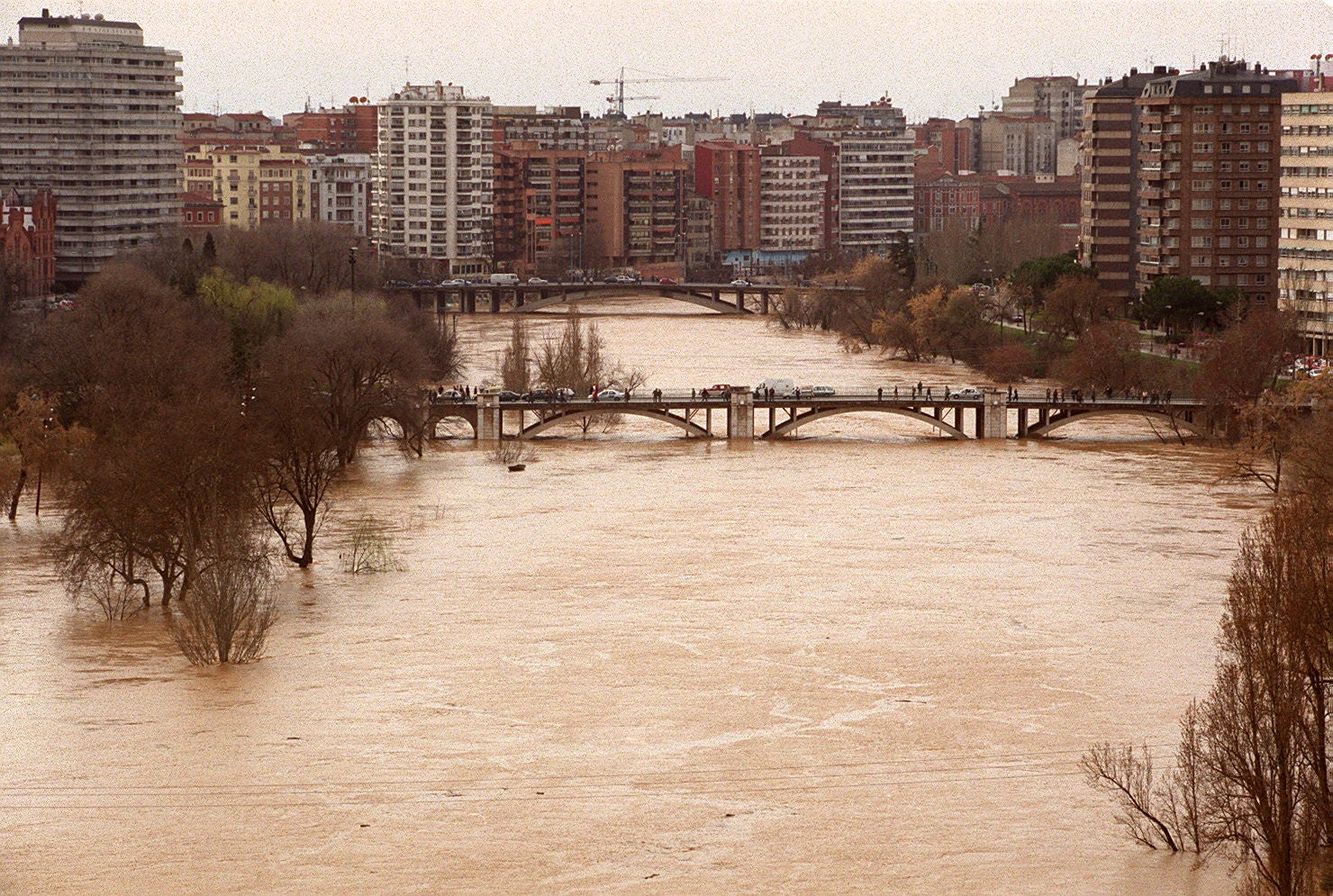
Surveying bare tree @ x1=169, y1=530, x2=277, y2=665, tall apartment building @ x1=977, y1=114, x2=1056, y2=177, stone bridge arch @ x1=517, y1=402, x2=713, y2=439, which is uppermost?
tall apartment building @ x1=977, y1=114, x2=1056, y2=177

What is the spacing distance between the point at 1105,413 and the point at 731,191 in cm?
7366

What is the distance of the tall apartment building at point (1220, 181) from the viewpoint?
66500 mm

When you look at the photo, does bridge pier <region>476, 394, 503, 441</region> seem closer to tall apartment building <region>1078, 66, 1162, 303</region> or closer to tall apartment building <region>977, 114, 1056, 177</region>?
tall apartment building <region>1078, 66, 1162, 303</region>

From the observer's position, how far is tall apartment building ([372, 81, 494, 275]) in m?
107

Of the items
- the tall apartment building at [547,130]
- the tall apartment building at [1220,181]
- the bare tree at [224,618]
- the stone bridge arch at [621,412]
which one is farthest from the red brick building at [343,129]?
the bare tree at [224,618]

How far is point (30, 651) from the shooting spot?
27.3m

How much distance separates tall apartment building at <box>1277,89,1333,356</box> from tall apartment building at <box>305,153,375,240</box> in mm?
60543

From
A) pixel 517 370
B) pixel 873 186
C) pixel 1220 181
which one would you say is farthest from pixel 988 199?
pixel 517 370

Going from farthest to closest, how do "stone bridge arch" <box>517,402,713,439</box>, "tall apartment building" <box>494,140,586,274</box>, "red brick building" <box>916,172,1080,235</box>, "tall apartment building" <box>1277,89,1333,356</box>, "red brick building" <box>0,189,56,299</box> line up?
"red brick building" <box>916,172,1080,235</box>, "tall apartment building" <box>494,140,586,274</box>, "red brick building" <box>0,189,56,299</box>, "tall apartment building" <box>1277,89,1333,356</box>, "stone bridge arch" <box>517,402,713,439</box>

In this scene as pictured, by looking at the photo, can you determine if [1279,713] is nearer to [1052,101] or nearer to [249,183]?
[249,183]

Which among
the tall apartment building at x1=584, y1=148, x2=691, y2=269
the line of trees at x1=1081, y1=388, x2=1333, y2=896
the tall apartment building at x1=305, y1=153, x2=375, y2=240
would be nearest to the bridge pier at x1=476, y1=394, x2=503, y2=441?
the line of trees at x1=1081, y1=388, x2=1333, y2=896

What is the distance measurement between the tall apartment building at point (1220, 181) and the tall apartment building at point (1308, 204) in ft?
18.7

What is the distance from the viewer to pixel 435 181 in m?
107

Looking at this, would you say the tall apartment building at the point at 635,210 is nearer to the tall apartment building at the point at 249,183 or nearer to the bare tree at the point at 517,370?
the tall apartment building at the point at 249,183
